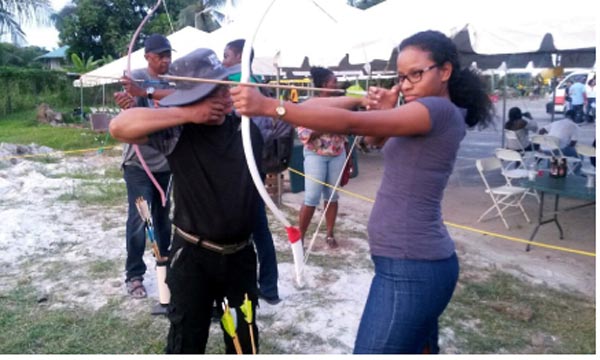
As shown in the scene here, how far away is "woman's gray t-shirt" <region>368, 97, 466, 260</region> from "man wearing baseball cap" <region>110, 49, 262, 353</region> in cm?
59

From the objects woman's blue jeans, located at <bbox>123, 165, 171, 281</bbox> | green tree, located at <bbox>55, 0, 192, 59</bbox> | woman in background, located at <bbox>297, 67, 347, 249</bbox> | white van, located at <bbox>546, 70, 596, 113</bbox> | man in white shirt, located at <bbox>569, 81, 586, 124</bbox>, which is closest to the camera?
woman's blue jeans, located at <bbox>123, 165, 171, 281</bbox>

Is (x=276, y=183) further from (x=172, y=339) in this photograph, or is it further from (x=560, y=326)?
(x=172, y=339)

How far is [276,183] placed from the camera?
22.2ft

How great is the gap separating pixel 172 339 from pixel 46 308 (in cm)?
197

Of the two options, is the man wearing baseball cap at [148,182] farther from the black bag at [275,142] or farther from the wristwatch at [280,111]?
the wristwatch at [280,111]

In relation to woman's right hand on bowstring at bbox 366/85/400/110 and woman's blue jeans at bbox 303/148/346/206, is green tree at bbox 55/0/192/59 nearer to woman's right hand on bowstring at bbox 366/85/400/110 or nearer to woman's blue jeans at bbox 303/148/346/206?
woman's blue jeans at bbox 303/148/346/206

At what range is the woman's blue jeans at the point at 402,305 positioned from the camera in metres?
1.80

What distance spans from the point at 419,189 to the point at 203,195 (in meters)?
0.82

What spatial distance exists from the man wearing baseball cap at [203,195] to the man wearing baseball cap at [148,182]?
105 cm

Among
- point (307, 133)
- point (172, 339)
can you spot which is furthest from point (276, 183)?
point (172, 339)

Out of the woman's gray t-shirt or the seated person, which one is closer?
the woman's gray t-shirt

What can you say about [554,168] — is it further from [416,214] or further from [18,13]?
[18,13]

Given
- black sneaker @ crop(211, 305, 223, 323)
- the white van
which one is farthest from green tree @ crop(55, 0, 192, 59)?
black sneaker @ crop(211, 305, 223, 323)

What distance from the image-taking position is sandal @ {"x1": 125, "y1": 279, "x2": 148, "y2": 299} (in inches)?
154
